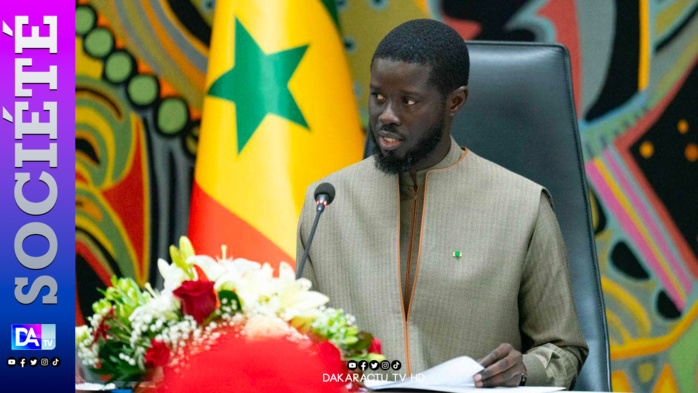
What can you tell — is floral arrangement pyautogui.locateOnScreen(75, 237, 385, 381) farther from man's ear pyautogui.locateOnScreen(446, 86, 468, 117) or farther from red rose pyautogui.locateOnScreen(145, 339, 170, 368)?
man's ear pyautogui.locateOnScreen(446, 86, 468, 117)

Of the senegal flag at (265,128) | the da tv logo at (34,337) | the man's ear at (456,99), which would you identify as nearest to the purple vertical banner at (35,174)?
the da tv logo at (34,337)

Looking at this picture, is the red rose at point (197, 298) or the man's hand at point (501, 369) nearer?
the red rose at point (197, 298)

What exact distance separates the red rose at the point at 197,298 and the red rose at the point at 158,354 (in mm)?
42

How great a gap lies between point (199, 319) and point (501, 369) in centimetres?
50

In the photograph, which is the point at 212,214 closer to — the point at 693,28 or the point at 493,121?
the point at 493,121

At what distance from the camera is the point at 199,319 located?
94 cm

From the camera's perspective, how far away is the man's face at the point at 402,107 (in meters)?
1.57

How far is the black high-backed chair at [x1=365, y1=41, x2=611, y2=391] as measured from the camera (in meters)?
1.77

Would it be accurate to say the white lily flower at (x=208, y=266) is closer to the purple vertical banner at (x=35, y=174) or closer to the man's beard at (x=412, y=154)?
the man's beard at (x=412, y=154)

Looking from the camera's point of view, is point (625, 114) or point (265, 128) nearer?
point (265, 128)

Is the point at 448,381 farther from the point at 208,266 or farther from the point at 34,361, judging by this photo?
the point at 34,361

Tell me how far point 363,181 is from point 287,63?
70 centimetres

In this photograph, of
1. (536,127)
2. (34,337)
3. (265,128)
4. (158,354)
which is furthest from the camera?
(265,128)

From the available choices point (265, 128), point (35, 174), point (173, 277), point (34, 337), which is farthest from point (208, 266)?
point (265, 128)
